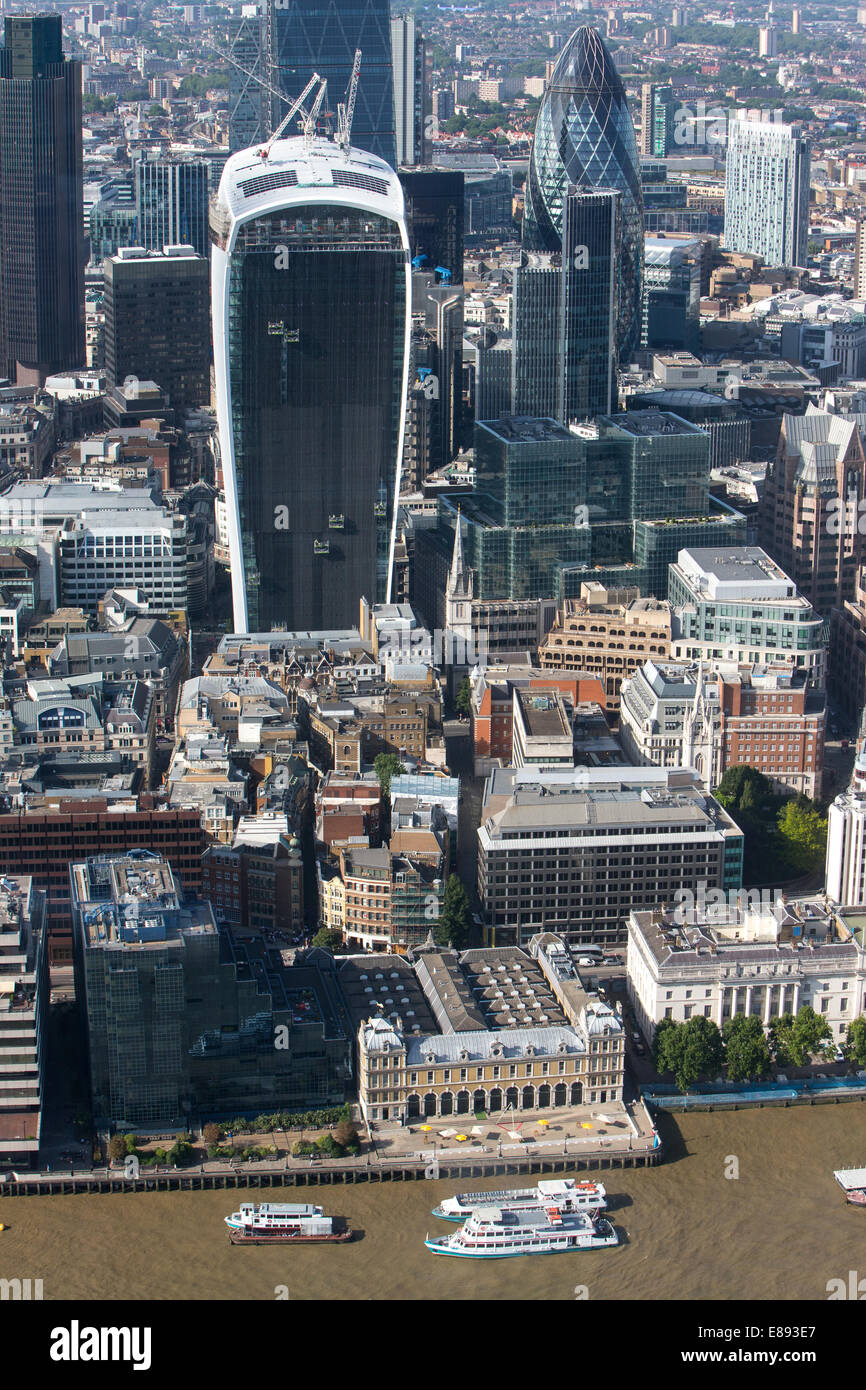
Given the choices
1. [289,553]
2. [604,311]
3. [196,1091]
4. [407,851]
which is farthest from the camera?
[604,311]

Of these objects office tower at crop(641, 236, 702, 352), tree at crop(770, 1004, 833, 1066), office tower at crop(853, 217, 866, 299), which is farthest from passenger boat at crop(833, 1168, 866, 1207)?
office tower at crop(853, 217, 866, 299)

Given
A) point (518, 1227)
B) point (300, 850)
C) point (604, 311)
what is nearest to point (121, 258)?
point (604, 311)

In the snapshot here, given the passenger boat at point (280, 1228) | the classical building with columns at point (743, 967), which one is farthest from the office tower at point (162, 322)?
the passenger boat at point (280, 1228)

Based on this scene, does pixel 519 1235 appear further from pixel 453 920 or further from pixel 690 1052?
pixel 453 920

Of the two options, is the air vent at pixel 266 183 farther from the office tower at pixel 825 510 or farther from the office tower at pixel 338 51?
the office tower at pixel 338 51

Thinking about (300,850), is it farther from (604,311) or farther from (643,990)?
(604,311)

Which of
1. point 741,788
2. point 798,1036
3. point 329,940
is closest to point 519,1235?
point 798,1036
